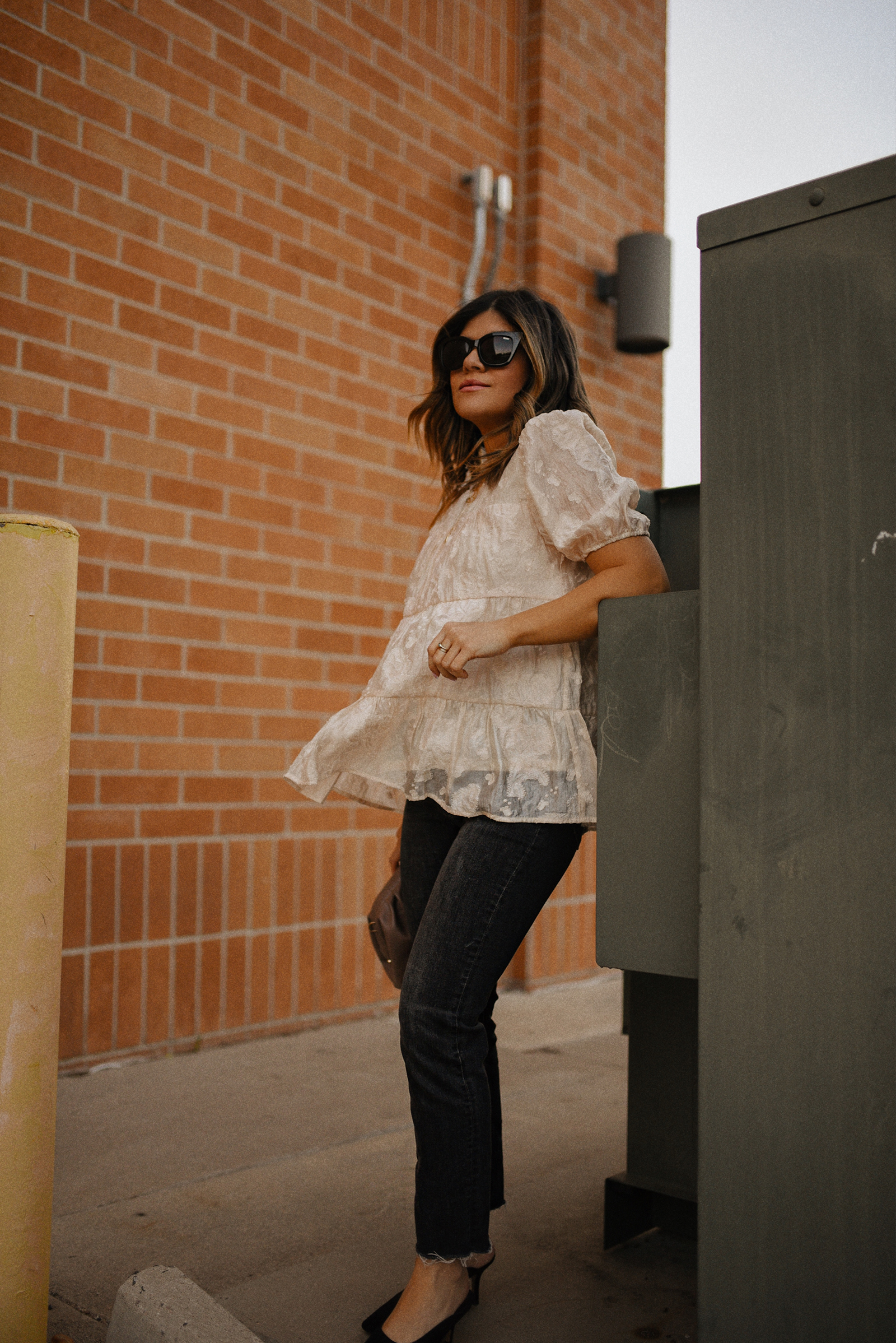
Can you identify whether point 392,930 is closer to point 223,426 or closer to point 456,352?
point 456,352

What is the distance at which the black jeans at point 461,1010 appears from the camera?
1726 millimetres

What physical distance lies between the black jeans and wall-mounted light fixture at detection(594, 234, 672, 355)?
12.6 feet

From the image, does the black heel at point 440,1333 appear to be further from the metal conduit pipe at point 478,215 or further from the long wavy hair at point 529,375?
the metal conduit pipe at point 478,215

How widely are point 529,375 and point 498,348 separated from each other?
9 centimetres

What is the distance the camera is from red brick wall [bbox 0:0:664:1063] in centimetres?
334

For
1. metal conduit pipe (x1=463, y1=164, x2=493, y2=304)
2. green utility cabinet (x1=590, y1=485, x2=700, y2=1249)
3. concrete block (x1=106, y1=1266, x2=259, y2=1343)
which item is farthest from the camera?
metal conduit pipe (x1=463, y1=164, x2=493, y2=304)

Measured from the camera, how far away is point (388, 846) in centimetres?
424

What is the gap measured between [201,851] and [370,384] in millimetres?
1819

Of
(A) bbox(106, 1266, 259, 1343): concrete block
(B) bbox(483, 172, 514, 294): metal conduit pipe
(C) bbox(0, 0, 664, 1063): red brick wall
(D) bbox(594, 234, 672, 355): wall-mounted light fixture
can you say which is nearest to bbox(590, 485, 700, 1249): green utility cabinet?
(A) bbox(106, 1266, 259, 1343): concrete block

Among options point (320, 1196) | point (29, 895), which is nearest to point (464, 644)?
point (29, 895)

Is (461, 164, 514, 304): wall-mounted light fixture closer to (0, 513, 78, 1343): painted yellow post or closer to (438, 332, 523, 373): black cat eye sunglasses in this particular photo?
(438, 332, 523, 373): black cat eye sunglasses

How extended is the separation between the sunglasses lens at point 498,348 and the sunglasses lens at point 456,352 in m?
0.05

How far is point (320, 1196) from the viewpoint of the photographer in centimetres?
246

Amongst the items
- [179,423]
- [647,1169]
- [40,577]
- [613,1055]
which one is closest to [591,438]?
[40,577]
